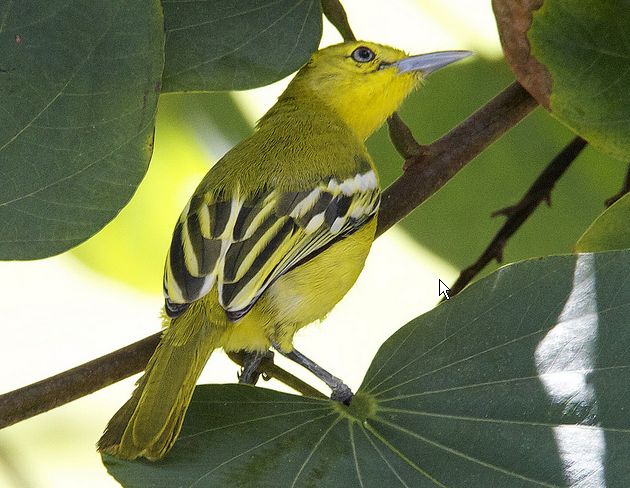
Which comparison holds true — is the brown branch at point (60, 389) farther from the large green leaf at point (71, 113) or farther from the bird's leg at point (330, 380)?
the bird's leg at point (330, 380)

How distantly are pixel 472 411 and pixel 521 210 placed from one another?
0.66 m

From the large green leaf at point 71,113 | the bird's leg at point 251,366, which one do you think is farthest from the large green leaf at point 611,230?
the large green leaf at point 71,113

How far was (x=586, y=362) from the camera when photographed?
125 cm

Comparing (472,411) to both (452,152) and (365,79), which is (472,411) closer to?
(452,152)

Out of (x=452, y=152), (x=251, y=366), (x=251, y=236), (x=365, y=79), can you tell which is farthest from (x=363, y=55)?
(x=251, y=366)

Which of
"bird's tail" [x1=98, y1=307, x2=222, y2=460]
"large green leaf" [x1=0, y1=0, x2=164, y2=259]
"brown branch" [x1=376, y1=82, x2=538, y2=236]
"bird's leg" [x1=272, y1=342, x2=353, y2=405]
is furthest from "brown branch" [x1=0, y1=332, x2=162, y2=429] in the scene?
"brown branch" [x1=376, y1=82, x2=538, y2=236]

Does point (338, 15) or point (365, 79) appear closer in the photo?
point (338, 15)

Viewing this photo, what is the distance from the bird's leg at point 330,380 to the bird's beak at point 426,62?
0.75 metres

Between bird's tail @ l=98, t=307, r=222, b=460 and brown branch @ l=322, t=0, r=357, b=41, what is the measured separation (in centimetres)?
58

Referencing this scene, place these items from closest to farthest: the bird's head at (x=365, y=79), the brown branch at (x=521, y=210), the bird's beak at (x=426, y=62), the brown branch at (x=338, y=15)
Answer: the brown branch at (x=338, y=15) < the brown branch at (x=521, y=210) < the bird's beak at (x=426, y=62) < the bird's head at (x=365, y=79)

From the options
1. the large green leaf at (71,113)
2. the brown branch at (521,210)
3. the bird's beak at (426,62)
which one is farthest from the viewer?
the bird's beak at (426,62)

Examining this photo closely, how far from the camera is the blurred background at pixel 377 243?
2252 millimetres

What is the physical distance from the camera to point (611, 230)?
4.64ft

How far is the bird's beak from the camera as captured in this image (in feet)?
6.86
